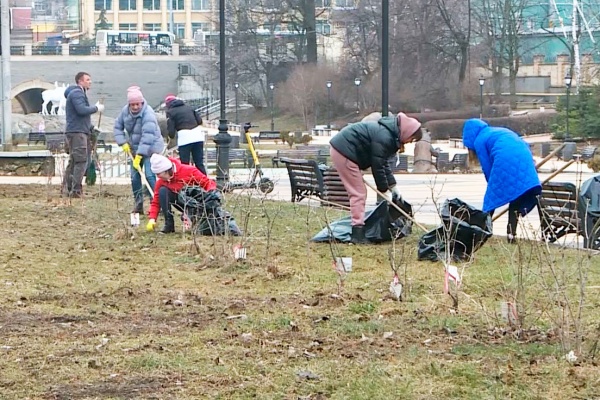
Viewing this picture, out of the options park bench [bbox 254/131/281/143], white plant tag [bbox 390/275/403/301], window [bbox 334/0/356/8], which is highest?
window [bbox 334/0/356/8]

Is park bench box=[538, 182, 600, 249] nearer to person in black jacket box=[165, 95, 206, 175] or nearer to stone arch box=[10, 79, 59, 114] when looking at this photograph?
person in black jacket box=[165, 95, 206, 175]

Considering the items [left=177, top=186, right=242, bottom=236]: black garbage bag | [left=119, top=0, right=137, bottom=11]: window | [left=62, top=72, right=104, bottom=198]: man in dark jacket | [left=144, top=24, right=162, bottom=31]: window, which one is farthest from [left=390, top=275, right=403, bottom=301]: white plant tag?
[left=144, top=24, right=162, bottom=31]: window

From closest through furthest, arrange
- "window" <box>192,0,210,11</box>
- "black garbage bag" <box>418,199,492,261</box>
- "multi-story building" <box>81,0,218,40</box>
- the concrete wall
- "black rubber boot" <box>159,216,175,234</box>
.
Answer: "black garbage bag" <box>418,199,492,261</box> → "black rubber boot" <box>159,216,175,234</box> → the concrete wall → "window" <box>192,0,210,11</box> → "multi-story building" <box>81,0,218,40</box>

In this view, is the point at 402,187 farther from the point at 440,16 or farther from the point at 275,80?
the point at 275,80

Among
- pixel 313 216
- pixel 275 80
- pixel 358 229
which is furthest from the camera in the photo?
pixel 275 80

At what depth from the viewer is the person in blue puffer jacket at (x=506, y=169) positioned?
10.2m

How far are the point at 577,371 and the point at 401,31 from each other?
5627 centimetres

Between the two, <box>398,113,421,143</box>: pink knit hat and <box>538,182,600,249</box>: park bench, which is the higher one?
<box>398,113,421,143</box>: pink knit hat

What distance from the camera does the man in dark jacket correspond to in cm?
1540

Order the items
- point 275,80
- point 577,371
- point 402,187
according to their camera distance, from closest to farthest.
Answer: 1. point 577,371
2. point 402,187
3. point 275,80

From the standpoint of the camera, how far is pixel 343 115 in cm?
6106

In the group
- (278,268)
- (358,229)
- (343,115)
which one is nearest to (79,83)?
(358,229)

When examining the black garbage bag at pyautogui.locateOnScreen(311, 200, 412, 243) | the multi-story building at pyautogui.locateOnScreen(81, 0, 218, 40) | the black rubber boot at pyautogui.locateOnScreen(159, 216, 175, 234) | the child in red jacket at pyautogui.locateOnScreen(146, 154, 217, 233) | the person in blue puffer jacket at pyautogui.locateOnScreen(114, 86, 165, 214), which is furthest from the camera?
the multi-story building at pyautogui.locateOnScreen(81, 0, 218, 40)

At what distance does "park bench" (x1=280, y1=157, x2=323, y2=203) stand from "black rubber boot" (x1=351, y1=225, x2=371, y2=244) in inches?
205
